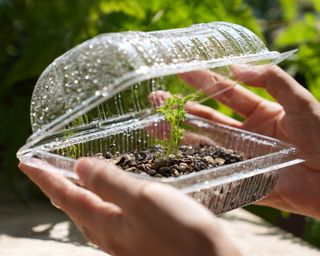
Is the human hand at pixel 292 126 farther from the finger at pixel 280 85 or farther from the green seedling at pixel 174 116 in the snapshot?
the green seedling at pixel 174 116

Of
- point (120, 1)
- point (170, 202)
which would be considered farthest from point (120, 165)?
point (120, 1)

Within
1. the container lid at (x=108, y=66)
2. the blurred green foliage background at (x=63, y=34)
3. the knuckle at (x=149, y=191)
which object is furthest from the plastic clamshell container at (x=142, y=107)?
the blurred green foliage background at (x=63, y=34)

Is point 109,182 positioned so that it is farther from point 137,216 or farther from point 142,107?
point 142,107

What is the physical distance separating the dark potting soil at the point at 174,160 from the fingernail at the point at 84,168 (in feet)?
0.59

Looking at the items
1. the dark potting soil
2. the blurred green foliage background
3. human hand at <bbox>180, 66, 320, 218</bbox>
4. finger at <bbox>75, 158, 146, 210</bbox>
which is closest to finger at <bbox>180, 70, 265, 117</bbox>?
human hand at <bbox>180, 66, 320, 218</bbox>

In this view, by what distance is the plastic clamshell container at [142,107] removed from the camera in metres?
0.94

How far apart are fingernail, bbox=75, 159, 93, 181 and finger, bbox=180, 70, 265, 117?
47 cm

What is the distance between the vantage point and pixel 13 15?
2102 mm

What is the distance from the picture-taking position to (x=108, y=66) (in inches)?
36.7

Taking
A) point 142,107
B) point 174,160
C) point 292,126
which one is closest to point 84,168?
point 174,160

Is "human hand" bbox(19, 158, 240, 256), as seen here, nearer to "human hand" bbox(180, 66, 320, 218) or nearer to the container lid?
the container lid

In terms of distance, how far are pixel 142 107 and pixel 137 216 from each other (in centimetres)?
52

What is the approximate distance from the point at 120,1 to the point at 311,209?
1.06 metres

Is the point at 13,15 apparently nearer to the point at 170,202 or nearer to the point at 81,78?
the point at 81,78
